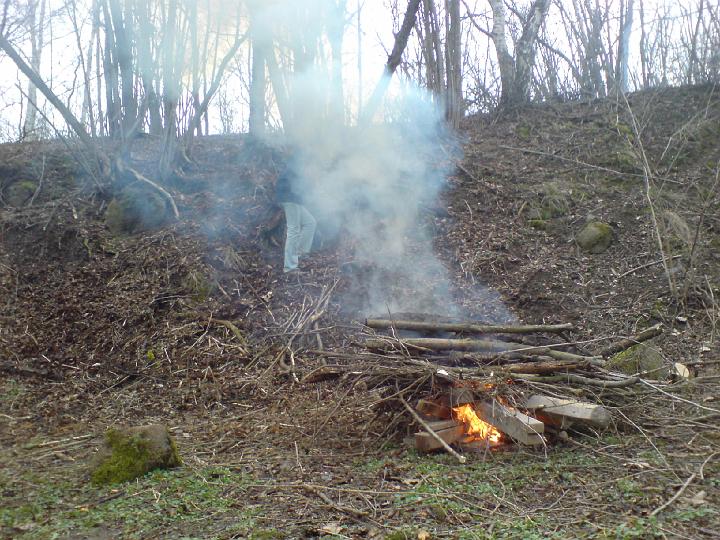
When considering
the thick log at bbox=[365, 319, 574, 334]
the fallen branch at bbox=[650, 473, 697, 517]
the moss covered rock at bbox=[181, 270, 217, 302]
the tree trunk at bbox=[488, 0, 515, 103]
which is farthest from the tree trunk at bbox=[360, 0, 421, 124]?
the fallen branch at bbox=[650, 473, 697, 517]

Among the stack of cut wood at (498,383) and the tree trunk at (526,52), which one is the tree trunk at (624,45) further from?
the stack of cut wood at (498,383)

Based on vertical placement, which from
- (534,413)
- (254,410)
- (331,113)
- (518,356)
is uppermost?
(331,113)

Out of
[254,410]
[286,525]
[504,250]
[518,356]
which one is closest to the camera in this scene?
[286,525]

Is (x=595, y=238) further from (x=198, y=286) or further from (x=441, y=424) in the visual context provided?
(x=198, y=286)

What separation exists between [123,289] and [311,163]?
3483 millimetres

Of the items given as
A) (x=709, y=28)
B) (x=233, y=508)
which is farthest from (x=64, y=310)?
(x=709, y=28)

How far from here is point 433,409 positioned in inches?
173

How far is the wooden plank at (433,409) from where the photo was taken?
4359 millimetres

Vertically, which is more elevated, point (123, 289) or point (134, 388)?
point (123, 289)

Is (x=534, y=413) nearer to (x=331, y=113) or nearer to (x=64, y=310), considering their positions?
(x=64, y=310)

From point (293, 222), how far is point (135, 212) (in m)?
2.55

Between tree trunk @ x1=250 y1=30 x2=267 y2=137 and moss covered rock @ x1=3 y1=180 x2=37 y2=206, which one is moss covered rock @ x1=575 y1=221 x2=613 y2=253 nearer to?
tree trunk @ x1=250 y1=30 x2=267 y2=137

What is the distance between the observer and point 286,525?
3.12 meters

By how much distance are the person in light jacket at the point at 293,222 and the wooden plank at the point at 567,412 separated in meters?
4.53
